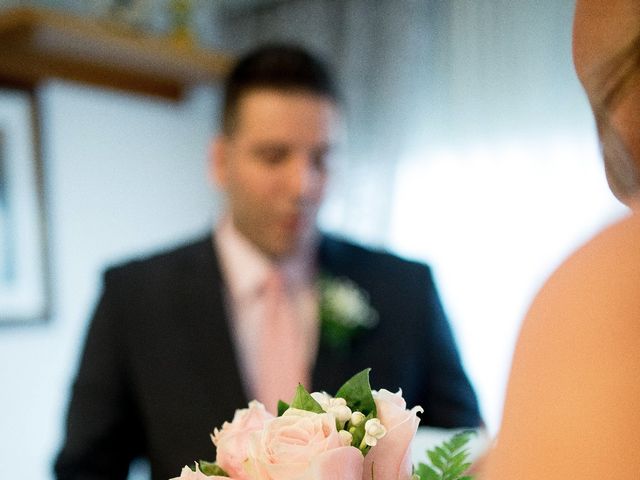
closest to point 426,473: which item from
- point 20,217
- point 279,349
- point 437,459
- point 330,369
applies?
point 437,459

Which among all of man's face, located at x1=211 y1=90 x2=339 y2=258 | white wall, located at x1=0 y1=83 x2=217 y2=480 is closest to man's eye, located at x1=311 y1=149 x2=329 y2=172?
man's face, located at x1=211 y1=90 x2=339 y2=258

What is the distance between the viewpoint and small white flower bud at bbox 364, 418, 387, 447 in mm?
435

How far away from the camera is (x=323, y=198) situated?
53.7 inches

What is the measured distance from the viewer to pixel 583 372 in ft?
0.95

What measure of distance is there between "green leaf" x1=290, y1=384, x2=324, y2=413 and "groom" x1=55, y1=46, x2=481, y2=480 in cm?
67

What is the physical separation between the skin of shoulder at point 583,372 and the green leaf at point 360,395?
0.17 meters

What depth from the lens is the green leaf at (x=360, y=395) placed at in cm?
47

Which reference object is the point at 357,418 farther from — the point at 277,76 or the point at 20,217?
the point at 20,217

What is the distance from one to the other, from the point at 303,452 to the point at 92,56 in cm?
221

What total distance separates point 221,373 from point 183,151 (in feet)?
6.27

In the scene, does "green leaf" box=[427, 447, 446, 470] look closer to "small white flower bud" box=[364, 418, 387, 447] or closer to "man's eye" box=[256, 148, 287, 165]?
"small white flower bud" box=[364, 418, 387, 447]

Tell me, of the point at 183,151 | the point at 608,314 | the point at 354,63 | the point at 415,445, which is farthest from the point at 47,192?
the point at 608,314

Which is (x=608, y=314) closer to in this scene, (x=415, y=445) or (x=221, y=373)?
(x=415, y=445)

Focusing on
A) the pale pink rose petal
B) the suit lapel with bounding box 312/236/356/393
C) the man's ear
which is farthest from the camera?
the man's ear
